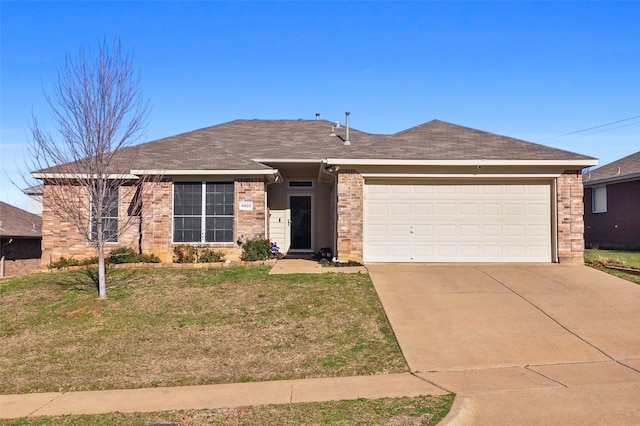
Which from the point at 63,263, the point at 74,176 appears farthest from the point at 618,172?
the point at 63,263

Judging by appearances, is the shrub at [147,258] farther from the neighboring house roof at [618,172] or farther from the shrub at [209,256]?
the neighboring house roof at [618,172]

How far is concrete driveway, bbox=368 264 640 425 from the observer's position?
5791 millimetres

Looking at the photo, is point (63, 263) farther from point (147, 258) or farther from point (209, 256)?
point (209, 256)

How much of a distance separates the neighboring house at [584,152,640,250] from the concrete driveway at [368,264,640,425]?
1105cm

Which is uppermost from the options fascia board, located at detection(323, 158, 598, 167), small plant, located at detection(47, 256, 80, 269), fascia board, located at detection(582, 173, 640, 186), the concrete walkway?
fascia board, located at detection(582, 173, 640, 186)

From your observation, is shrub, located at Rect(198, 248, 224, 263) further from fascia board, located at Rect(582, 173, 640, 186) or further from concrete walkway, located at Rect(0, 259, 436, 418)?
fascia board, located at Rect(582, 173, 640, 186)

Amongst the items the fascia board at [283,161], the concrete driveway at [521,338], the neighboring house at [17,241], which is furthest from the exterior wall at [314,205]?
the neighboring house at [17,241]

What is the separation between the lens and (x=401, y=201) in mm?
14656

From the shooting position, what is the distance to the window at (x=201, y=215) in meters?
15.5

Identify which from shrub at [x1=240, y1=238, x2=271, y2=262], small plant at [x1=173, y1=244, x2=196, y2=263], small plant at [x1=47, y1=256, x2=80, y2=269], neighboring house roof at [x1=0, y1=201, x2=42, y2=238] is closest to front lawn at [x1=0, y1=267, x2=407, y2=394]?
shrub at [x1=240, y1=238, x2=271, y2=262]

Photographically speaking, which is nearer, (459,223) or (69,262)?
(459,223)

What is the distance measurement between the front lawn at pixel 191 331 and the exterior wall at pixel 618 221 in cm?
1611

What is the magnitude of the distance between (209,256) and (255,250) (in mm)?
1345

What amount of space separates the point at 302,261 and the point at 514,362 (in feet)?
28.7
